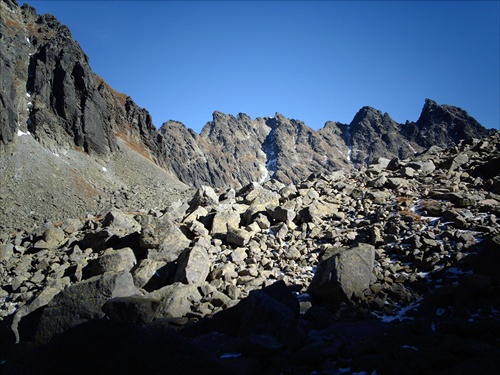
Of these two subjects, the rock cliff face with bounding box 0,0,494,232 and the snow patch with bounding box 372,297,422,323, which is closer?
the snow patch with bounding box 372,297,422,323

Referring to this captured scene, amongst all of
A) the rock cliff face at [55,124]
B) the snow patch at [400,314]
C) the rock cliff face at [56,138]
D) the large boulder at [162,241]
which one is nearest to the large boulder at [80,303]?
the large boulder at [162,241]

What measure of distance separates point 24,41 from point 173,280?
297ft

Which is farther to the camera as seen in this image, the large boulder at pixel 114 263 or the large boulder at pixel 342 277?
the large boulder at pixel 114 263

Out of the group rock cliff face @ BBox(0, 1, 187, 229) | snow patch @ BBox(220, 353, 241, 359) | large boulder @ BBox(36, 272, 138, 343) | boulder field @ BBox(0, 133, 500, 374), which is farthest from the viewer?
rock cliff face @ BBox(0, 1, 187, 229)

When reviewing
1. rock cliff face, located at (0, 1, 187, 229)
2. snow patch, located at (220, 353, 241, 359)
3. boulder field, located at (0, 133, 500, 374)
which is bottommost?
snow patch, located at (220, 353, 241, 359)

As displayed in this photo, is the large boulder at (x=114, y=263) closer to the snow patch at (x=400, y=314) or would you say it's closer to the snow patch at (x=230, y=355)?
the snow patch at (x=230, y=355)

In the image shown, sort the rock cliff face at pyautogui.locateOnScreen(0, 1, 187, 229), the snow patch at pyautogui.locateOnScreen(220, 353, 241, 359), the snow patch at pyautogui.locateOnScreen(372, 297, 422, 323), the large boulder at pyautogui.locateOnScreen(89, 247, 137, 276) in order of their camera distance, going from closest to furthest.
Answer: the snow patch at pyautogui.locateOnScreen(220, 353, 241, 359) → the snow patch at pyautogui.locateOnScreen(372, 297, 422, 323) → the large boulder at pyautogui.locateOnScreen(89, 247, 137, 276) → the rock cliff face at pyautogui.locateOnScreen(0, 1, 187, 229)

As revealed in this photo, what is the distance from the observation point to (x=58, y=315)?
27.7 feet

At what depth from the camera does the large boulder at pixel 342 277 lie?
860 cm

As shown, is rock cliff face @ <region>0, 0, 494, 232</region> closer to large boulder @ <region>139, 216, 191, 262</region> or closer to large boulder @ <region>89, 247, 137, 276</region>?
large boulder @ <region>89, 247, 137, 276</region>

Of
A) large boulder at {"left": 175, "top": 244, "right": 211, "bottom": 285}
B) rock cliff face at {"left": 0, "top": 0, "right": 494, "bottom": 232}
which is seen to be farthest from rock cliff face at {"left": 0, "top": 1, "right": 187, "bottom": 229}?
large boulder at {"left": 175, "top": 244, "right": 211, "bottom": 285}

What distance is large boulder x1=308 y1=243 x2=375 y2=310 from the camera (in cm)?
860

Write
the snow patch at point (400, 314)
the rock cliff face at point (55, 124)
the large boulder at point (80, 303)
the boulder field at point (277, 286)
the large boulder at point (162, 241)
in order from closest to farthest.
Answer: the boulder field at point (277, 286) < the snow patch at point (400, 314) < the large boulder at point (80, 303) < the large boulder at point (162, 241) < the rock cliff face at point (55, 124)

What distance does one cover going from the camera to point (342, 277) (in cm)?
865
